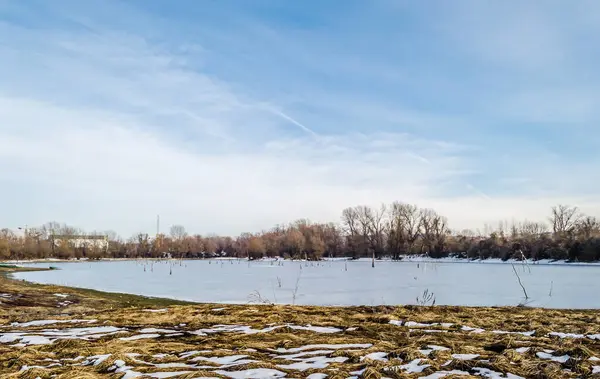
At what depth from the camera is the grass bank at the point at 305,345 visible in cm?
410

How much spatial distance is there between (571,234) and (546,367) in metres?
67.8

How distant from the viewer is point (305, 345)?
5.18 m

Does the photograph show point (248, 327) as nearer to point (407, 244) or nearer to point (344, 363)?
point (344, 363)

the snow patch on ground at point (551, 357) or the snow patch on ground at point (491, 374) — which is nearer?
the snow patch on ground at point (491, 374)

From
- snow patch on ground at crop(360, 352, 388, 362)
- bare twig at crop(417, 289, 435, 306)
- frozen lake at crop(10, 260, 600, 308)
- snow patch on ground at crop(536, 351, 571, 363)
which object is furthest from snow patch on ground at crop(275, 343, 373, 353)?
frozen lake at crop(10, 260, 600, 308)

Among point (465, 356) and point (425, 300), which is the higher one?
point (465, 356)

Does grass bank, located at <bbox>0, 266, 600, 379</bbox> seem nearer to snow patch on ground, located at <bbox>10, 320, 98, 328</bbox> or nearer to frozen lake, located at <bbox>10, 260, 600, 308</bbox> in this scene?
snow patch on ground, located at <bbox>10, 320, 98, 328</bbox>

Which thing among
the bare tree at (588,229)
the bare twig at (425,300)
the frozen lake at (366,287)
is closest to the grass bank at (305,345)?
the bare twig at (425,300)

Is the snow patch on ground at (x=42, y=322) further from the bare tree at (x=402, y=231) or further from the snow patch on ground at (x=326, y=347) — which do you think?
the bare tree at (x=402, y=231)

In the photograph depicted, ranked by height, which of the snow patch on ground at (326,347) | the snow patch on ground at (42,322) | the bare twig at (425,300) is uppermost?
the snow patch on ground at (326,347)

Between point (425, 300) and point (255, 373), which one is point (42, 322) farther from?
point (425, 300)

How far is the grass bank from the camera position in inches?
161

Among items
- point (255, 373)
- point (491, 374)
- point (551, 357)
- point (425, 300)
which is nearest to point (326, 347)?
point (255, 373)

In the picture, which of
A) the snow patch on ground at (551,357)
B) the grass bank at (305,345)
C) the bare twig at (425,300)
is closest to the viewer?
the grass bank at (305,345)
